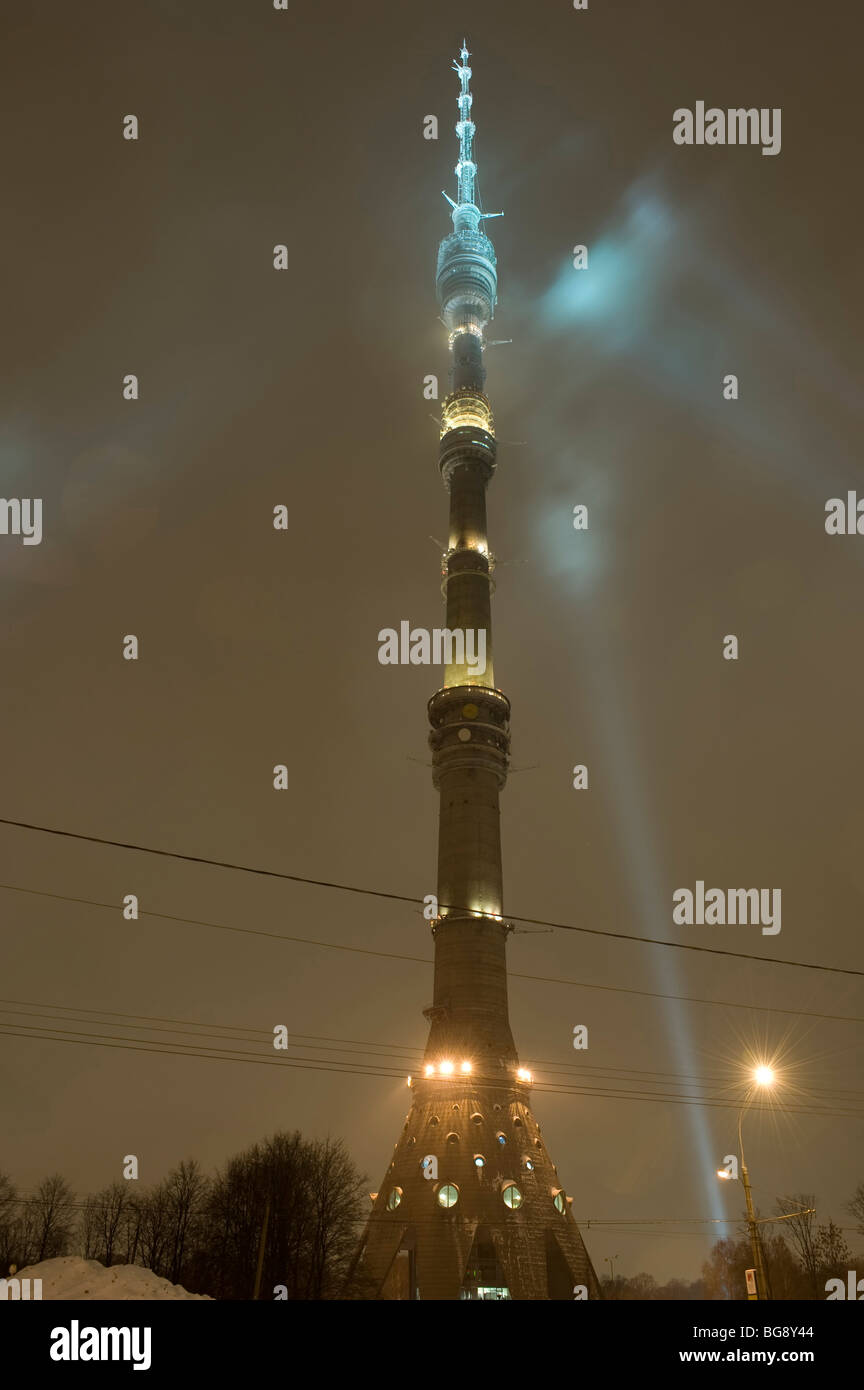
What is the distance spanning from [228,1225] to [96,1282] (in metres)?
47.2

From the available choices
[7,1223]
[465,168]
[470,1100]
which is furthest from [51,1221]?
[465,168]

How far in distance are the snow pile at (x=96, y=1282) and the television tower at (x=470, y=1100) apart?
1982 centimetres

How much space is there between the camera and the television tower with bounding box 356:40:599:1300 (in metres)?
59.4

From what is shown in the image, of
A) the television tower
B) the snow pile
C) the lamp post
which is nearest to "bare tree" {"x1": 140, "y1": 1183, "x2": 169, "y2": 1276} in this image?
the television tower

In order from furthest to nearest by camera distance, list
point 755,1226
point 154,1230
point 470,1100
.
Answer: point 154,1230 → point 470,1100 → point 755,1226

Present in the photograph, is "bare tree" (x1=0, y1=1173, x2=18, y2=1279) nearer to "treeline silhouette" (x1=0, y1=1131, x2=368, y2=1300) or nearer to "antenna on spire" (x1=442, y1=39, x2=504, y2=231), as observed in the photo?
"treeline silhouette" (x1=0, y1=1131, x2=368, y2=1300)

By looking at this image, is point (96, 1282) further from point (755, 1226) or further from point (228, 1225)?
point (228, 1225)

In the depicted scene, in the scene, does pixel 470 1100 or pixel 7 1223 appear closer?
pixel 470 1100

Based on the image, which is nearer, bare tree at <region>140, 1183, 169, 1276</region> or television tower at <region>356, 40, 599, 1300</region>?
television tower at <region>356, 40, 599, 1300</region>

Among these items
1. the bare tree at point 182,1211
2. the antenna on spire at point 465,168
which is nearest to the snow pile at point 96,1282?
the bare tree at point 182,1211

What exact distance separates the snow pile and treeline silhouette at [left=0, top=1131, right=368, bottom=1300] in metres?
Answer: 30.9

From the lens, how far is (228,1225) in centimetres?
7944
